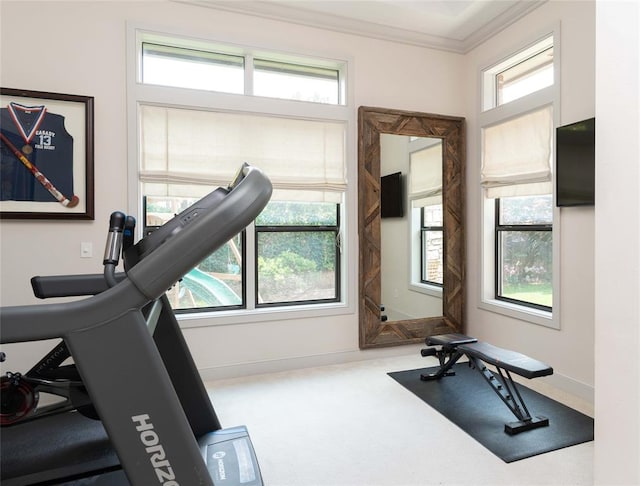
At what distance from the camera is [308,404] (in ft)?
9.52

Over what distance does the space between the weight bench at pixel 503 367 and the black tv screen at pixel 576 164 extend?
3.99 feet

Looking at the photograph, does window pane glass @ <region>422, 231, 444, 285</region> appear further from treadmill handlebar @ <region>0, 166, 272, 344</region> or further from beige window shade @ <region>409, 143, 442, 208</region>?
treadmill handlebar @ <region>0, 166, 272, 344</region>

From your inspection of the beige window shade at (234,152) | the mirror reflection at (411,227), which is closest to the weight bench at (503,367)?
the mirror reflection at (411,227)

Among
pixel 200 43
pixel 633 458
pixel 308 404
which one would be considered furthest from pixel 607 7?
pixel 200 43

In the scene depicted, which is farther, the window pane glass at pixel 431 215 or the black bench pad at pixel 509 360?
the window pane glass at pixel 431 215

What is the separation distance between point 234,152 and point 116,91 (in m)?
0.99

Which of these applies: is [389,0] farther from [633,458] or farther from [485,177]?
[633,458]

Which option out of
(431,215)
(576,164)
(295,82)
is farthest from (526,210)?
(295,82)

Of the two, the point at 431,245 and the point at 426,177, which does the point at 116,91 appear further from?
the point at 431,245

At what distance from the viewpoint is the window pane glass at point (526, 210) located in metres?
3.39

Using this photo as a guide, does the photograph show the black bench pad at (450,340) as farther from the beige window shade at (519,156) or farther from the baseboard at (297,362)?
the beige window shade at (519,156)

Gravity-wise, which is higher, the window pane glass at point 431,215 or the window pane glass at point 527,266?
the window pane glass at point 431,215

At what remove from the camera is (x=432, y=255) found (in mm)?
4168

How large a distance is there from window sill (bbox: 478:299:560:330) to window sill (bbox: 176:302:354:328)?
135 cm
